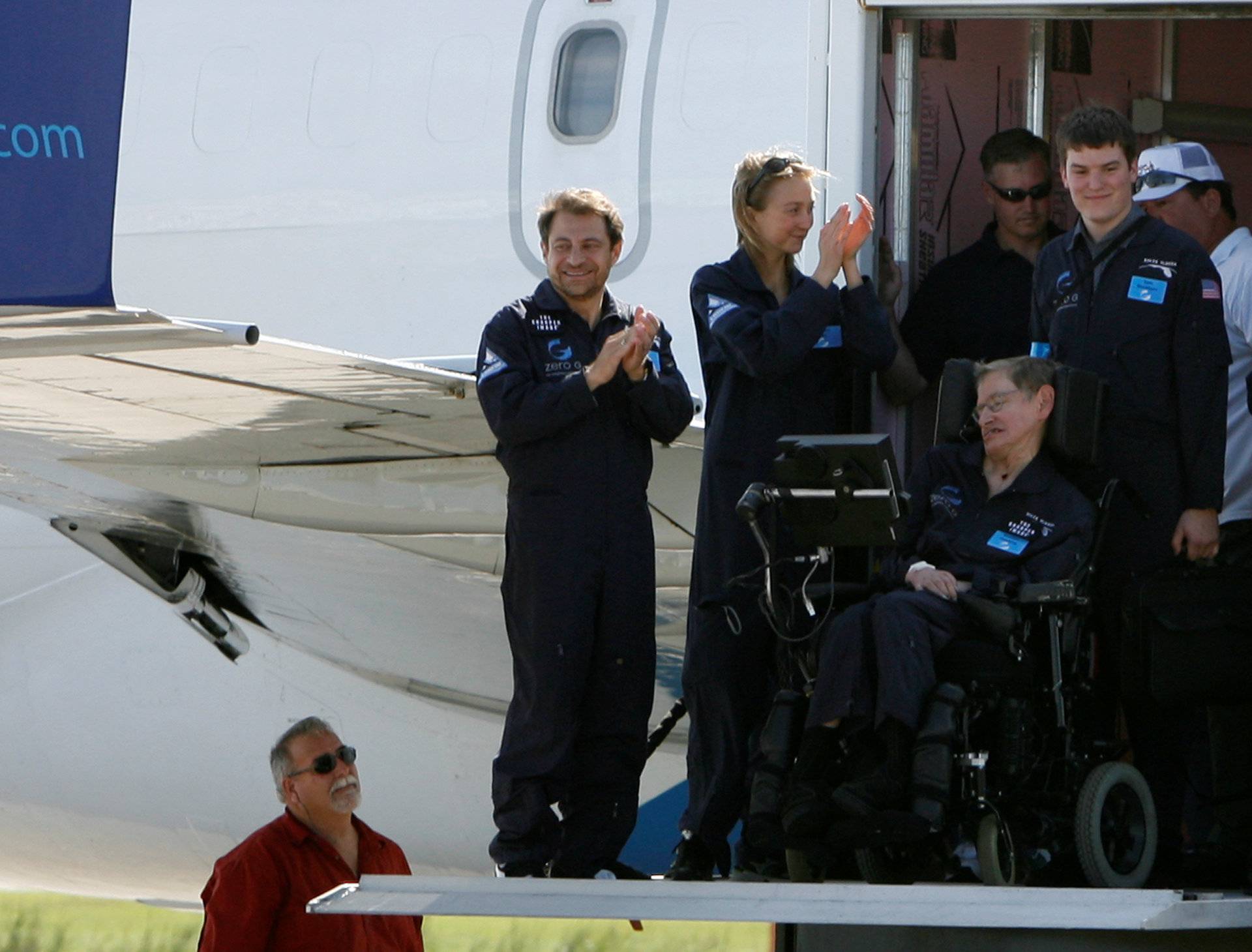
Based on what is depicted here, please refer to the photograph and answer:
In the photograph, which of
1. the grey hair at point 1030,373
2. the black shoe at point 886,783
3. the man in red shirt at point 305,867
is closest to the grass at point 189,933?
the man in red shirt at point 305,867

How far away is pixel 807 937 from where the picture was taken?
179 inches

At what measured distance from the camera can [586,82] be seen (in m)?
5.82

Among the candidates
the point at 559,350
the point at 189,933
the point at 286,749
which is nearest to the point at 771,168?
the point at 559,350

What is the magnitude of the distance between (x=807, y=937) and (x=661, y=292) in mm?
1957

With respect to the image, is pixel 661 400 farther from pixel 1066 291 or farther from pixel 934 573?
pixel 1066 291

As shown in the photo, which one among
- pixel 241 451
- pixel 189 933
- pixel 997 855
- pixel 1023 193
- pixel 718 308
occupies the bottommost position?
pixel 189 933

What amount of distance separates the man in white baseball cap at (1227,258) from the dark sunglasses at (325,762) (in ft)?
7.42

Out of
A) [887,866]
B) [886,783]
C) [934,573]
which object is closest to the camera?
[886,783]

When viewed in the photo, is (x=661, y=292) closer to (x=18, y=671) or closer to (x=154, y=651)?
(x=154, y=651)

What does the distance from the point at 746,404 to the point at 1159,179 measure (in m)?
1.38

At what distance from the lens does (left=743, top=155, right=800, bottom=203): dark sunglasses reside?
15.2 ft

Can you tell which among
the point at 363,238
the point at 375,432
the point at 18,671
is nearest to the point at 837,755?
the point at 375,432

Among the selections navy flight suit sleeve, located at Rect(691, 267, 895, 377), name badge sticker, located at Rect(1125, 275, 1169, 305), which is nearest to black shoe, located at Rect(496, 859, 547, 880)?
navy flight suit sleeve, located at Rect(691, 267, 895, 377)

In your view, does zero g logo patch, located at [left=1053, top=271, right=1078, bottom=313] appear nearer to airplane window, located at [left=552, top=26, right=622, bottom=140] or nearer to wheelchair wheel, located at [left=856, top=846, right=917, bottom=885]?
wheelchair wheel, located at [left=856, top=846, right=917, bottom=885]
